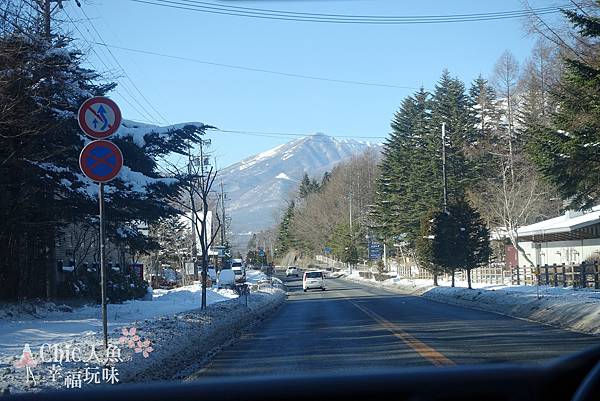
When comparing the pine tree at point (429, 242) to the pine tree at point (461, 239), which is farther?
the pine tree at point (429, 242)

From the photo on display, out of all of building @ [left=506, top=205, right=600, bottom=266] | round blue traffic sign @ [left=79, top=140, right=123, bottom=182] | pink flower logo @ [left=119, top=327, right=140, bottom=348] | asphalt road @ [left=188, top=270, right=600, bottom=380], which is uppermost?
round blue traffic sign @ [left=79, top=140, right=123, bottom=182]

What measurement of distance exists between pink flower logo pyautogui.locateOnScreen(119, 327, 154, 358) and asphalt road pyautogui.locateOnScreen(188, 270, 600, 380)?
1.23 m

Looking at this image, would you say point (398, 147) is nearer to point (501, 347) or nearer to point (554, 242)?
point (554, 242)

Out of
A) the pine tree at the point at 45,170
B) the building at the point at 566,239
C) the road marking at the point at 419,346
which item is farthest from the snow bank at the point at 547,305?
the pine tree at the point at 45,170

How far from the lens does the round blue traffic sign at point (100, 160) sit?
36.2ft

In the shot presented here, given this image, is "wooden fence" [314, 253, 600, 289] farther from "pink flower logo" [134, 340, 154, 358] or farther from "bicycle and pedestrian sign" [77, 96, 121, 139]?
"bicycle and pedestrian sign" [77, 96, 121, 139]

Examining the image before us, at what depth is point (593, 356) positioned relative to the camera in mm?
3801

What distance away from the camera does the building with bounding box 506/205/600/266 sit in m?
40.8

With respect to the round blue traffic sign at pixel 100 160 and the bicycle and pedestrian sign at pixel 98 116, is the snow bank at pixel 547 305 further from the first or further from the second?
the bicycle and pedestrian sign at pixel 98 116

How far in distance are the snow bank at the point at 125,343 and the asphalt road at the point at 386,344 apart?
79 cm


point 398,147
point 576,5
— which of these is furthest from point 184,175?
point 398,147

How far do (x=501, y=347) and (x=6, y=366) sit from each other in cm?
870

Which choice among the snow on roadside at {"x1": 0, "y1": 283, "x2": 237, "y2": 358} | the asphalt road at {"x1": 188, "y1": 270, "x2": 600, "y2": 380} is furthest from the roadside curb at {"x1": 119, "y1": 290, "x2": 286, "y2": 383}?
the snow on roadside at {"x1": 0, "y1": 283, "x2": 237, "y2": 358}

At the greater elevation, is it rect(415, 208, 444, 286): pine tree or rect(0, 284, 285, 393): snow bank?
rect(415, 208, 444, 286): pine tree
